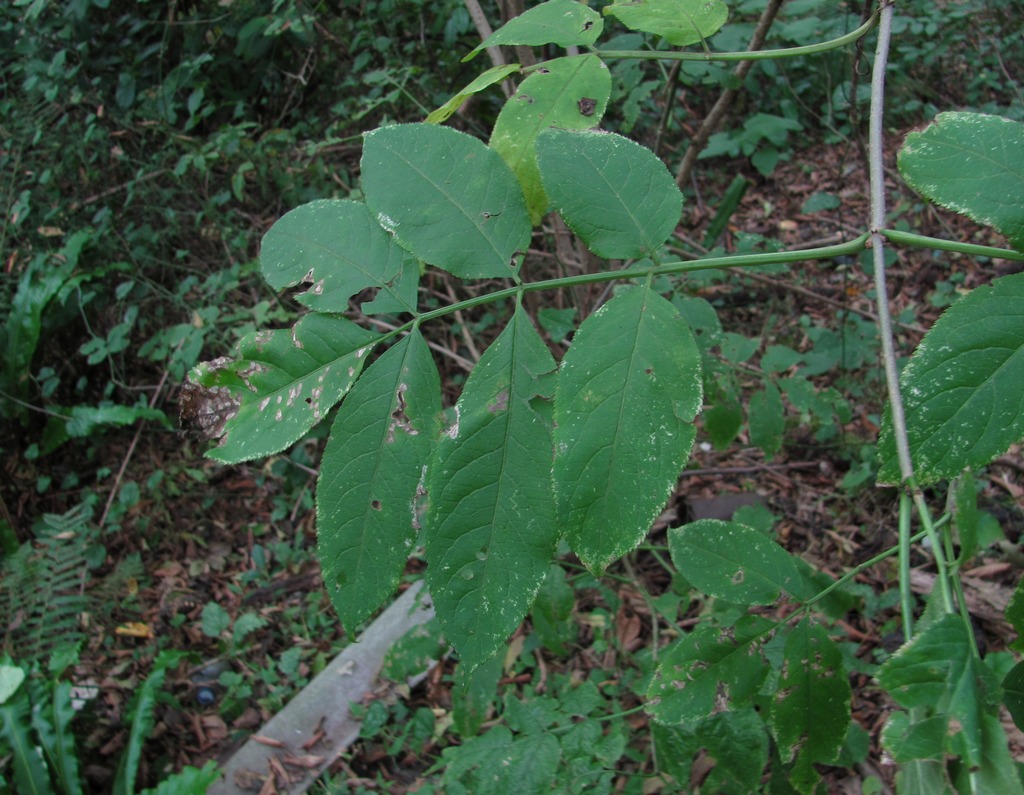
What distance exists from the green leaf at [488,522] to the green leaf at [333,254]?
9.5 inches

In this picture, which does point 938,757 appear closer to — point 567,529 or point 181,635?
point 567,529

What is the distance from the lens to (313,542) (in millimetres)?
3916

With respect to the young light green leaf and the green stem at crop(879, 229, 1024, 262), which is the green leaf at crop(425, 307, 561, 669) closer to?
the green stem at crop(879, 229, 1024, 262)

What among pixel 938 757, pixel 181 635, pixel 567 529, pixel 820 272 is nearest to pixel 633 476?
pixel 567 529

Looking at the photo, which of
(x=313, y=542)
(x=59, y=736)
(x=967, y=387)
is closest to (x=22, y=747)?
(x=59, y=736)

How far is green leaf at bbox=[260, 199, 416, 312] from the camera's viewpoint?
1051 millimetres

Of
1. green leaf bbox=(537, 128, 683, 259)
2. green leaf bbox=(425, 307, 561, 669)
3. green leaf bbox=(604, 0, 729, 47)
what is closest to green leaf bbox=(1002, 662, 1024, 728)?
green leaf bbox=(425, 307, 561, 669)

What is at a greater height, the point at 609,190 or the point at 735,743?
the point at 609,190

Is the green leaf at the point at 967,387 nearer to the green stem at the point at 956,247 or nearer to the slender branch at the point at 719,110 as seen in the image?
the green stem at the point at 956,247

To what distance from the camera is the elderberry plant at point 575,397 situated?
31.4 inches

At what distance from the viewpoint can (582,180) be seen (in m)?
1.02

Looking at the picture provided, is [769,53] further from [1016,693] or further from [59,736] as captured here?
[59,736]

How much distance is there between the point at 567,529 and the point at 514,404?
0.18m

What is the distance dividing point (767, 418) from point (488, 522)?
159 centimetres
